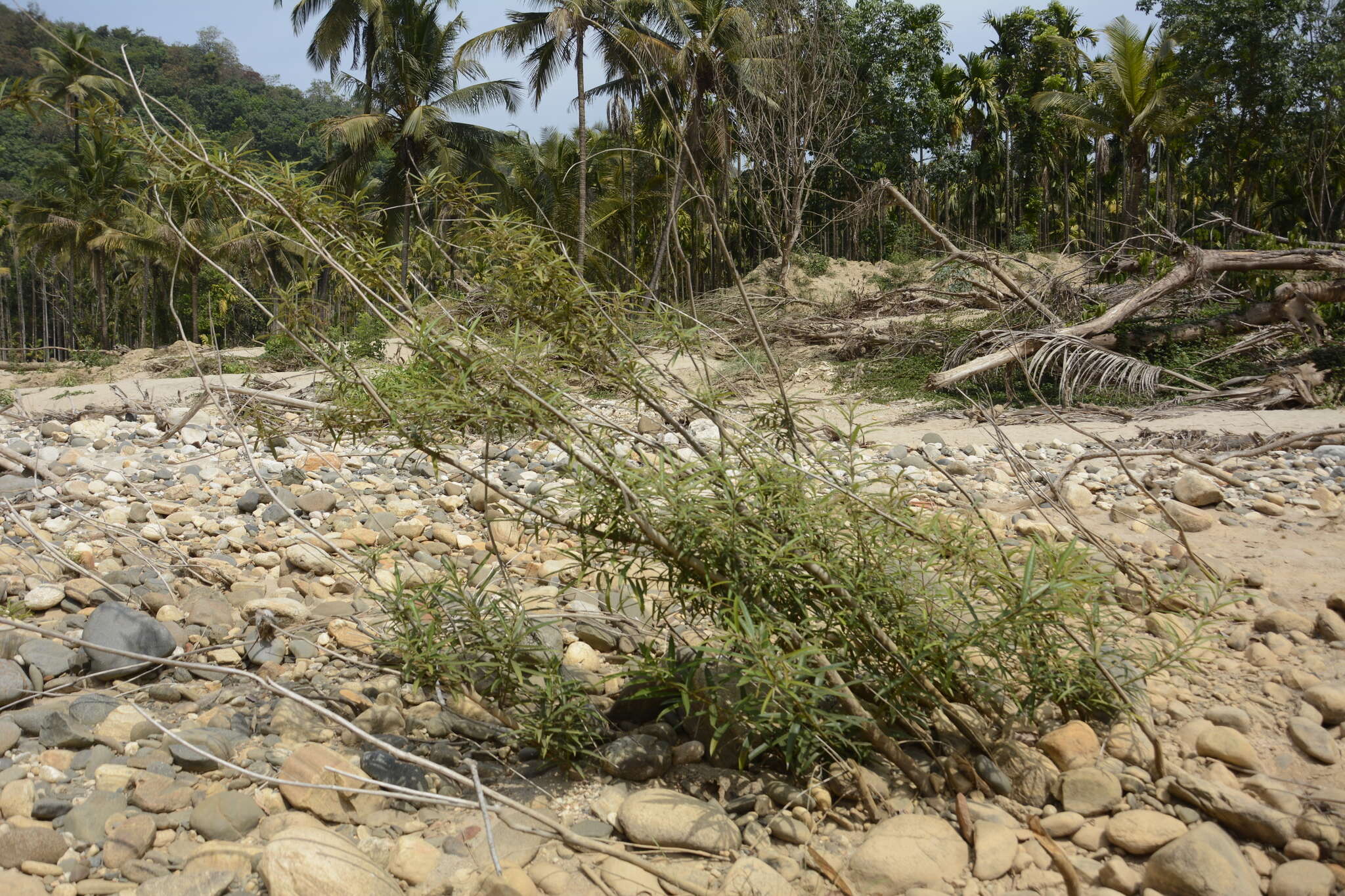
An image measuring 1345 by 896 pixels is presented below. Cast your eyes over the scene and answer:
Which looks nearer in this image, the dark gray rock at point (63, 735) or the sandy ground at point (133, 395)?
the dark gray rock at point (63, 735)

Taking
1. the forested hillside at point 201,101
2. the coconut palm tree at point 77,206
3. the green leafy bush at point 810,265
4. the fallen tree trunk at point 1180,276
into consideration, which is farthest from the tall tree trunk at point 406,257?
the forested hillside at point 201,101

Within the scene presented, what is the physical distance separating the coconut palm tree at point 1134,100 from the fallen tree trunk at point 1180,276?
1201 cm

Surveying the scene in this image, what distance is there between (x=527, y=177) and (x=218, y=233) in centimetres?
1184

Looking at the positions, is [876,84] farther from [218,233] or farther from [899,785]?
[899,785]

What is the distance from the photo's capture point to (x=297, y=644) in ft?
10.9

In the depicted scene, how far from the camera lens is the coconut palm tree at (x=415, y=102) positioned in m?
22.7

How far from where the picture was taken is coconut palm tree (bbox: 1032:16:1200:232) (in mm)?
20969

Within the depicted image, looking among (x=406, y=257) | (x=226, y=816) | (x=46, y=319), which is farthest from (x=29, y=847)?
(x=46, y=319)

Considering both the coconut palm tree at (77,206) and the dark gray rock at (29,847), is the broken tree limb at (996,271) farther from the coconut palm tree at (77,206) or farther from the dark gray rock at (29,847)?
the coconut palm tree at (77,206)

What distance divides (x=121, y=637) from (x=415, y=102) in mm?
22588

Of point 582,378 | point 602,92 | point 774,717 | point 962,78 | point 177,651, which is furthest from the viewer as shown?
point 962,78

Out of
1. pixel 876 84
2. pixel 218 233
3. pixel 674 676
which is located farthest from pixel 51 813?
pixel 218 233

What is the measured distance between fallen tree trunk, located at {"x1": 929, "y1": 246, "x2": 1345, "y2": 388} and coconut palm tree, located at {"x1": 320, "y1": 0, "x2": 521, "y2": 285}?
16.3 meters

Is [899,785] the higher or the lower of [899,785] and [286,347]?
the lower
